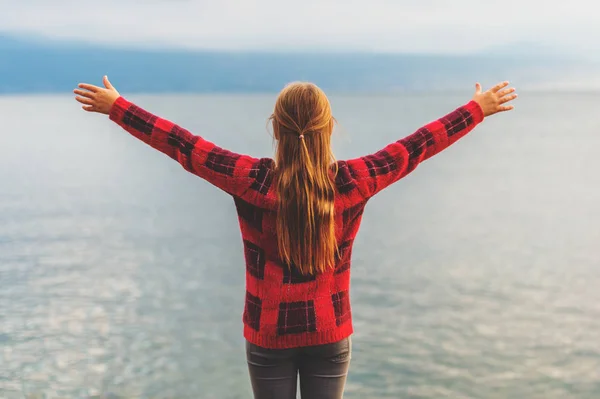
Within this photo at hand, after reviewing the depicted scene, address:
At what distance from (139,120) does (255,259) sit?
614mm

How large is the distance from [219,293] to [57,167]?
57.5 feet

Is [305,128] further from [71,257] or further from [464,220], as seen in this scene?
[464,220]

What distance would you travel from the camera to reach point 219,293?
9.20 meters

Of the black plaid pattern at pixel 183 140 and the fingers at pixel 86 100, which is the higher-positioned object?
the fingers at pixel 86 100

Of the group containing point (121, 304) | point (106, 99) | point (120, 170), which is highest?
point (120, 170)

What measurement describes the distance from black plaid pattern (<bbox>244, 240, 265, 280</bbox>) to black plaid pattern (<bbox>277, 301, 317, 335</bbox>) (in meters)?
0.13

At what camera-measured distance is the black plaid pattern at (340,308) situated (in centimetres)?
264

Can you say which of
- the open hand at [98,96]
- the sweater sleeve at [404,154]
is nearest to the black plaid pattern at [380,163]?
the sweater sleeve at [404,154]

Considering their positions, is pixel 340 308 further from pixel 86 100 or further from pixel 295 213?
pixel 86 100

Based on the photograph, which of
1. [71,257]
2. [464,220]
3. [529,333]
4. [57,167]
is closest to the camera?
[529,333]

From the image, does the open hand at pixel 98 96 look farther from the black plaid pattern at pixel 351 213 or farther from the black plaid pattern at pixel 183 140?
the black plaid pattern at pixel 351 213

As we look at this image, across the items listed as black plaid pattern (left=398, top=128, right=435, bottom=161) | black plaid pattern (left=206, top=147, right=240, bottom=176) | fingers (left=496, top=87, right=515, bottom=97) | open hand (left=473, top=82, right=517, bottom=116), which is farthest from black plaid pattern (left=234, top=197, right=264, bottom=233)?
fingers (left=496, top=87, right=515, bottom=97)

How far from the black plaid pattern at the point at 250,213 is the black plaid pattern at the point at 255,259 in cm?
7


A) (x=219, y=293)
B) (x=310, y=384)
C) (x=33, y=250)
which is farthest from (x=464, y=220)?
(x=310, y=384)
